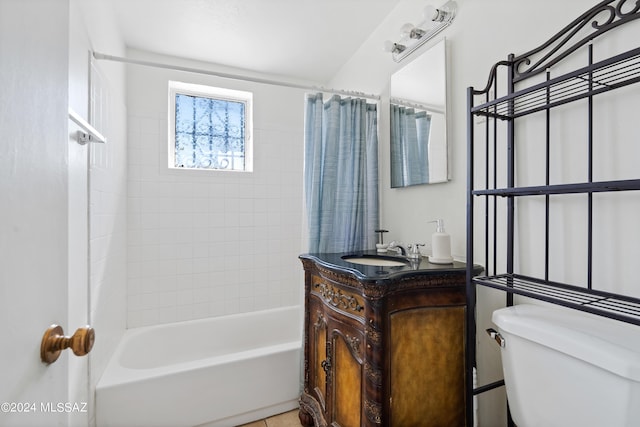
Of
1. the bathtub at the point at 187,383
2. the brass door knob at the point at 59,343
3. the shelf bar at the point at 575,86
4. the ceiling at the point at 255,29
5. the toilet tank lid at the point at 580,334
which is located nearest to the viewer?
the brass door knob at the point at 59,343

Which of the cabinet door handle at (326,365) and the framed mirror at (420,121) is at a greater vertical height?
the framed mirror at (420,121)

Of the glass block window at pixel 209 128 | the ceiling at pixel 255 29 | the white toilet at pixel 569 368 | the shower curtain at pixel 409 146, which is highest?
the ceiling at pixel 255 29

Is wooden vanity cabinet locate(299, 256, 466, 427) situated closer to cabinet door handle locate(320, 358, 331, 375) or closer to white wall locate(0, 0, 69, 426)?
cabinet door handle locate(320, 358, 331, 375)

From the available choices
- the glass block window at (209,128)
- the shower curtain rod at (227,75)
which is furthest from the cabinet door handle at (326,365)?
the glass block window at (209,128)

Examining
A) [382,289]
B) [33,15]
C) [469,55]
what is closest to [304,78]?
[469,55]

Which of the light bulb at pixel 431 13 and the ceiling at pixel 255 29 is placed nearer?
the light bulb at pixel 431 13

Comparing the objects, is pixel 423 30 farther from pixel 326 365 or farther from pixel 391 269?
pixel 326 365

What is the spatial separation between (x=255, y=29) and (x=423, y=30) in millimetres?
1109

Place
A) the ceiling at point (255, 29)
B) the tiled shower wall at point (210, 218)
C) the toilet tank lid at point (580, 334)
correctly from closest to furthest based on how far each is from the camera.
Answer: the toilet tank lid at point (580, 334), the ceiling at point (255, 29), the tiled shower wall at point (210, 218)

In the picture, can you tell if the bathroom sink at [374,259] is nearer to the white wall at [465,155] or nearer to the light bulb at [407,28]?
the white wall at [465,155]

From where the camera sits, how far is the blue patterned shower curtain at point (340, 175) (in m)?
1.89

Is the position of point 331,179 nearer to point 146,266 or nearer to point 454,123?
point 454,123

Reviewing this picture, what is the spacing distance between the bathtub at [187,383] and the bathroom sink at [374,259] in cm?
67

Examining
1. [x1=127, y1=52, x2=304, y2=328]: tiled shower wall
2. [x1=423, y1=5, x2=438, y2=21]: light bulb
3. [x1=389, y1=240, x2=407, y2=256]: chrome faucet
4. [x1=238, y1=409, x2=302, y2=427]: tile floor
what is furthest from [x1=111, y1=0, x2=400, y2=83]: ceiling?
[x1=238, y1=409, x2=302, y2=427]: tile floor
